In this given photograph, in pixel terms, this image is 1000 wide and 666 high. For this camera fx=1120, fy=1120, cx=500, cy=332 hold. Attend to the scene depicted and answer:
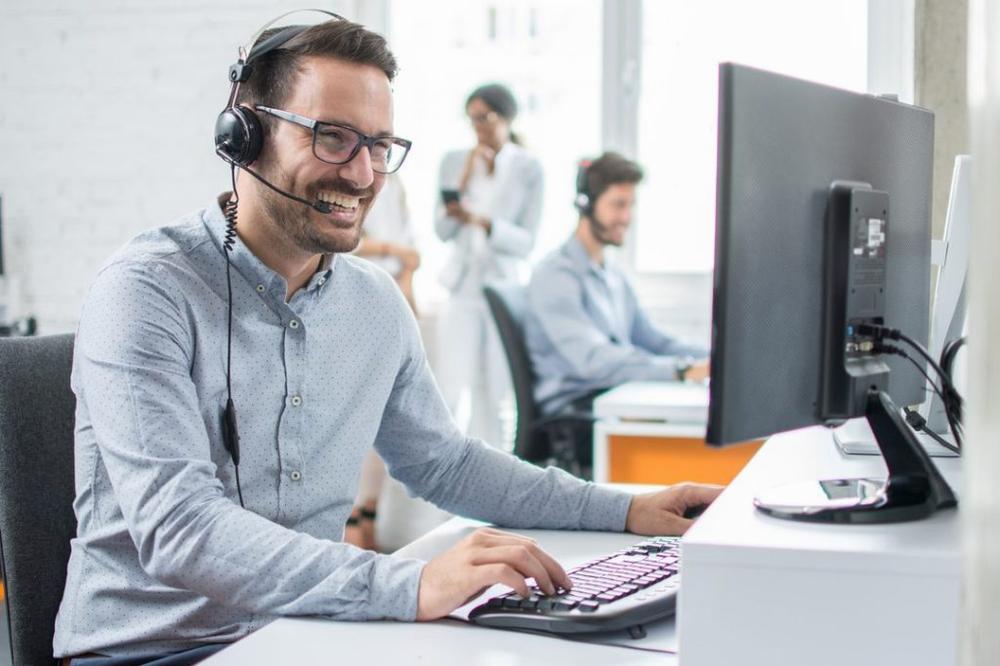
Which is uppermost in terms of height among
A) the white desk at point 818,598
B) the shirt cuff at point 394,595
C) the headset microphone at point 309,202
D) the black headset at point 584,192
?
the black headset at point 584,192

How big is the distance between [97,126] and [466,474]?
4.13 m

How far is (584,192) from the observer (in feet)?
12.3

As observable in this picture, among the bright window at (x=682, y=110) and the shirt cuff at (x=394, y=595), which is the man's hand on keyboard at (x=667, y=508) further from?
the bright window at (x=682, y=110)

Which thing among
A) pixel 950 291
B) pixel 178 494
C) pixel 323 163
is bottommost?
pixel 178 494

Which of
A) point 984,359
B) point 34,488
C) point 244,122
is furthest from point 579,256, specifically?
point 984,359

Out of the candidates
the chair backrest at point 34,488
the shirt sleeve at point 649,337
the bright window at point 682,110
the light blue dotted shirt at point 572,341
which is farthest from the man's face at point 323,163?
the bright window at point 682,110

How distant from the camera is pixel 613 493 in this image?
4.64 feet

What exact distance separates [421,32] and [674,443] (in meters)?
2.78

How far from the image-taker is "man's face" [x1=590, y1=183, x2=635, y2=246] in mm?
3678

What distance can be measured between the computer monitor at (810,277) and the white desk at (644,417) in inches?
65.8

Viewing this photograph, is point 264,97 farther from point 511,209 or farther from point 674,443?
point 511,209

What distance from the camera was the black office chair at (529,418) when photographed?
3123 mm

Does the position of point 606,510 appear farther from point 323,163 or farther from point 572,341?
point 572,341

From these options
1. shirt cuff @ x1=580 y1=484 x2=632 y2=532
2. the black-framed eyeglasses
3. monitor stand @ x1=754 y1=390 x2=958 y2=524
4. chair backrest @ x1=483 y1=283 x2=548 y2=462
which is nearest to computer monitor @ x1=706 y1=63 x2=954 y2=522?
monitor stand @ x1=754 y1=390 x2=958 y2=524
